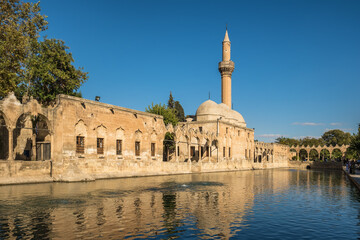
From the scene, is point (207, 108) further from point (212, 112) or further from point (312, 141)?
point (312, 141)

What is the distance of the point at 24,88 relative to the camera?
28.2m

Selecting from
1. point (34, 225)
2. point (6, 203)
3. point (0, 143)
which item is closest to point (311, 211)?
point (34, 225)

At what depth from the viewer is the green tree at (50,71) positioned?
27547 mm

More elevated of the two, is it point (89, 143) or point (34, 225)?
point (89, 143)

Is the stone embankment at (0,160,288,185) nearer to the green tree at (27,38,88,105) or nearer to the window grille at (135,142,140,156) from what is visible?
the window grille at (135,142,140,156)

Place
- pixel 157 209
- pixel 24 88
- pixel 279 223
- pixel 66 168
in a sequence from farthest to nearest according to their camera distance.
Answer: pixel 24 88, pixel 66 168, pixel 157 209, pixel 279 223

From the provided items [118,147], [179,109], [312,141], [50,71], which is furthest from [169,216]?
[312,141]

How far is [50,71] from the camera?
28406mm

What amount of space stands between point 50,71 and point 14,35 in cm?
817

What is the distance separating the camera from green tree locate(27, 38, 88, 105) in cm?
2755

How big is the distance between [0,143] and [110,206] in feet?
54.6

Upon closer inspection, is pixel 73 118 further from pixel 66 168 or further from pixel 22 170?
pixel 22 170

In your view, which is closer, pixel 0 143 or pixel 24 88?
pixel 0 143

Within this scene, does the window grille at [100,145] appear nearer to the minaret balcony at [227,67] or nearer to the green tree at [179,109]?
the minaret balcony at [227,67]
